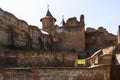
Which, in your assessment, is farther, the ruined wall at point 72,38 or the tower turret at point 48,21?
the tower turret at point 48,21

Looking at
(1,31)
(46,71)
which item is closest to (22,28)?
(1,31)

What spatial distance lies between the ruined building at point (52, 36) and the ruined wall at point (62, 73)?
15150 mm

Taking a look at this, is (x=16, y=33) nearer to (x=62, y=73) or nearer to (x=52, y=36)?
(x=52, y=36)

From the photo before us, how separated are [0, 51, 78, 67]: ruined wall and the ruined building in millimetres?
9474

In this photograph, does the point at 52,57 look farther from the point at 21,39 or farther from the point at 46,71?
the point at 21,39

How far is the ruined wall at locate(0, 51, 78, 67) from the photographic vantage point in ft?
62.0

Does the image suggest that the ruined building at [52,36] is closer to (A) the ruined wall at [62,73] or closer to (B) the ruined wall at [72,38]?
(B) the ruined wall at [72,38]

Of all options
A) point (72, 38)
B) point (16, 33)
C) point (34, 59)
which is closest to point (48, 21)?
point (72, 38)

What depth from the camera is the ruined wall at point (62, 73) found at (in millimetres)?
13805

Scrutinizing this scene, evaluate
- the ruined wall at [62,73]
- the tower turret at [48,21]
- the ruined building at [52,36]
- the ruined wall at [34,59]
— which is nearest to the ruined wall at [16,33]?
the ruined building at [52,36]

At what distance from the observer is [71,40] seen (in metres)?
39.7

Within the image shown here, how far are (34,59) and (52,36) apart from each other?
21413mm

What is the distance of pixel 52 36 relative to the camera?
40.9 meters

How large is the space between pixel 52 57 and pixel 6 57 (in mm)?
3561
